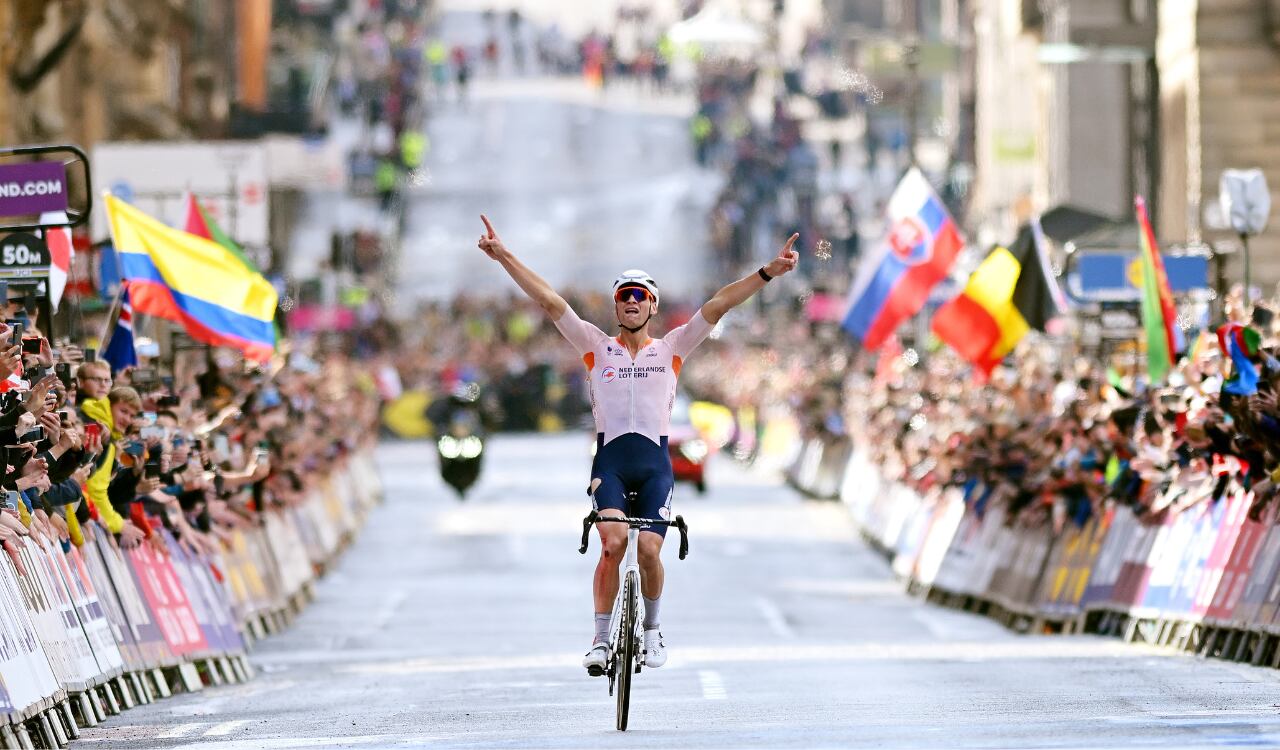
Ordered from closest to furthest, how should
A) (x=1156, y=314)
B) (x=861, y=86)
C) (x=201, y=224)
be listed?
(x=1156, y=314) → (x=201, y=224) → (x=861, y=86)

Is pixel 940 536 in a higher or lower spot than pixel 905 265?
lower

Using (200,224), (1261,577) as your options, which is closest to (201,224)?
(200,224)

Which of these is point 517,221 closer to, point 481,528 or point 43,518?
point 481,528

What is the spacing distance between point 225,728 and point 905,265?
1665 cm

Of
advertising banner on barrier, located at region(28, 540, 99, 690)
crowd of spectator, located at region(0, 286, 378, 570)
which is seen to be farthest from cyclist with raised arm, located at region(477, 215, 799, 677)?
advertising banner on barrier, located at region(28, 540, 99, 690)

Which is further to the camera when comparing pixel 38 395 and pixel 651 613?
pixel 651 613

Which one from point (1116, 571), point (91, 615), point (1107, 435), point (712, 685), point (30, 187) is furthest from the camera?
point (1107, 435)

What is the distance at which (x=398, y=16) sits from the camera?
368 feet

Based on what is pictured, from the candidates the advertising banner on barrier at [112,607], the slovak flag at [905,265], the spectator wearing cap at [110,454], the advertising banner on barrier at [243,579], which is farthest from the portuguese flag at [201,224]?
the advertising banner on barrier at [112,607]

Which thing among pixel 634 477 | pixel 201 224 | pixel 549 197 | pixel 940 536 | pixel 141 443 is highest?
pixel 201 224

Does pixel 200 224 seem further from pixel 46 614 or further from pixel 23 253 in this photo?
pixel 46 614

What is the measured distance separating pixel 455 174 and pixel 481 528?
66.3 m

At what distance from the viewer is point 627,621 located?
47.3 feet

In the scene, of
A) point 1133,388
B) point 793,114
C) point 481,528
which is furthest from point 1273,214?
point 793,114
